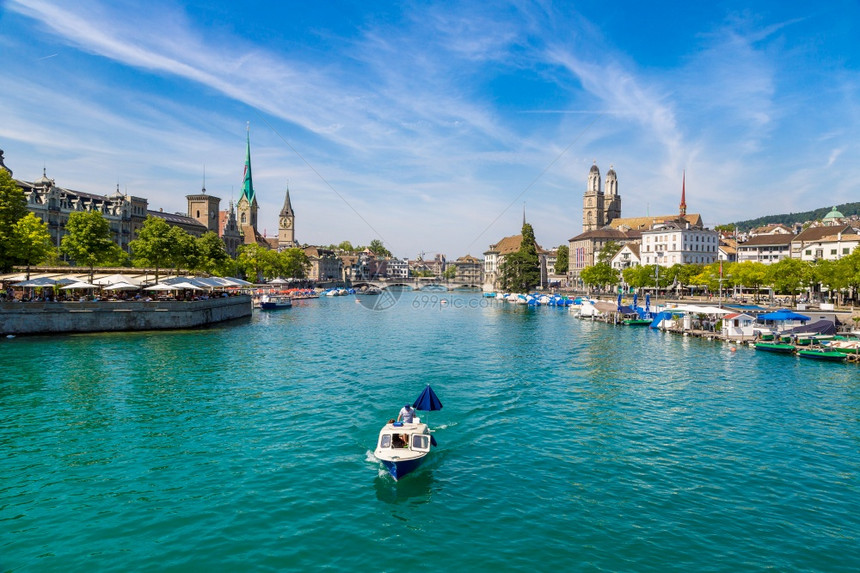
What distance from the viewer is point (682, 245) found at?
147 meters

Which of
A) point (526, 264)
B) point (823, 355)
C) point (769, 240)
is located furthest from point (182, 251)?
point (769, 240)

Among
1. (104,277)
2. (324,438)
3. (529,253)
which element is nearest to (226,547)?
(324,438)

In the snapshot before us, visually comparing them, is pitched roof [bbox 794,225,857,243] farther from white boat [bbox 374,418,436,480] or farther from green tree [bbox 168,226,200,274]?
white boat [bbox 374,418,436,480]

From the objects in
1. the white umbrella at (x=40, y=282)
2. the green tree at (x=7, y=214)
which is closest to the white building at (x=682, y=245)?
the white umbrella at (x=40, y=282)

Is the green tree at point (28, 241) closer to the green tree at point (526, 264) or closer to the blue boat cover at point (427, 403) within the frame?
the blue boat cover at point (427, 403)

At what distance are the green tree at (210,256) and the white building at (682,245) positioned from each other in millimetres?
111034

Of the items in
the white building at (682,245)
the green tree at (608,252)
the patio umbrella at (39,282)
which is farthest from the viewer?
the green tree at (608,252)

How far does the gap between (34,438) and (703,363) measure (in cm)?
4837

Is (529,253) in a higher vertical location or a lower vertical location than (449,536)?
higher

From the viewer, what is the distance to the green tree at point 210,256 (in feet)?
307

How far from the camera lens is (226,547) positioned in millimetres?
15578

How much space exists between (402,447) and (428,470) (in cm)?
159

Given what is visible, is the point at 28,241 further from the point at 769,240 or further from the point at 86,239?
the point at 769,240

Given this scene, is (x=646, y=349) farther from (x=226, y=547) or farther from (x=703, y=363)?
(x=226, y=547)
